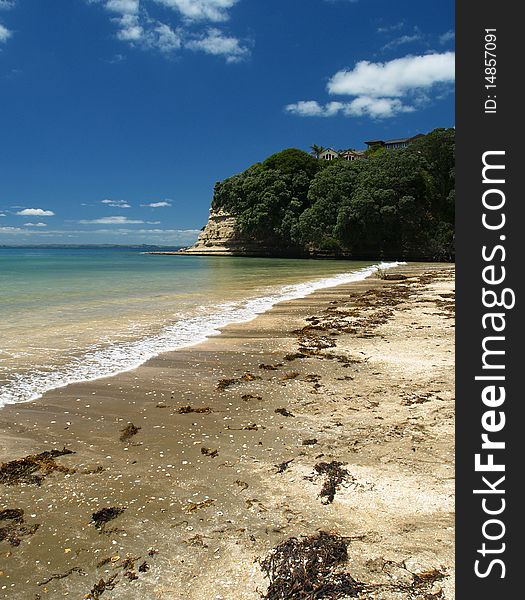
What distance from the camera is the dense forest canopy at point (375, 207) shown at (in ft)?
178

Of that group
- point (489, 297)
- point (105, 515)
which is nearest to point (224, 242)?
point (105, 515)

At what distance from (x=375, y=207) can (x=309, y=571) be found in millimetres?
54121

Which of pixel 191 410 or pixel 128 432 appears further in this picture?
pixel 191 410

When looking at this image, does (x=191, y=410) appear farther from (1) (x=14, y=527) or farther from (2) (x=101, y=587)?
(2) (x=101, y=587)

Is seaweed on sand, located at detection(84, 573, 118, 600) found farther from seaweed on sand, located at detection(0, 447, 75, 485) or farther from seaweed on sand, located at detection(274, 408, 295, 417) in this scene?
seaweed on sand, located at detection(274, 408, 295, 417)

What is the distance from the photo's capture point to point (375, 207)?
5341cm

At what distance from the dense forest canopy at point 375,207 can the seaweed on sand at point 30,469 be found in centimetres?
5264

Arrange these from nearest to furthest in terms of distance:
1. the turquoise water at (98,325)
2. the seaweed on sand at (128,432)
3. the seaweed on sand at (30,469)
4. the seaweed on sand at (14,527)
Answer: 1. the seaweed on sand at (14,527)
2. the seaweed on sand at (30,469)
3. the seaweed on sand at (128,432)
4. the turquoise water at (98,325)

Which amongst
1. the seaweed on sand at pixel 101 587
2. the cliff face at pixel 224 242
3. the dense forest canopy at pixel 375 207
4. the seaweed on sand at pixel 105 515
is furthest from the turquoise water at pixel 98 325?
the cliff face at pixel 224 242

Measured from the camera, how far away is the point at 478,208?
1.82 meters

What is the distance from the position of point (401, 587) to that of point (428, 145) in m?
65.6

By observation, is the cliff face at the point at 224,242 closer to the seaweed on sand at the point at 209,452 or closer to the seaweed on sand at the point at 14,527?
the seaweed on sand at the point at 209,452

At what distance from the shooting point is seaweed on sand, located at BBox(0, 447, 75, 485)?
3807 mm

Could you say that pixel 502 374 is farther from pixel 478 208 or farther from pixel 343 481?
pixel 343 481
